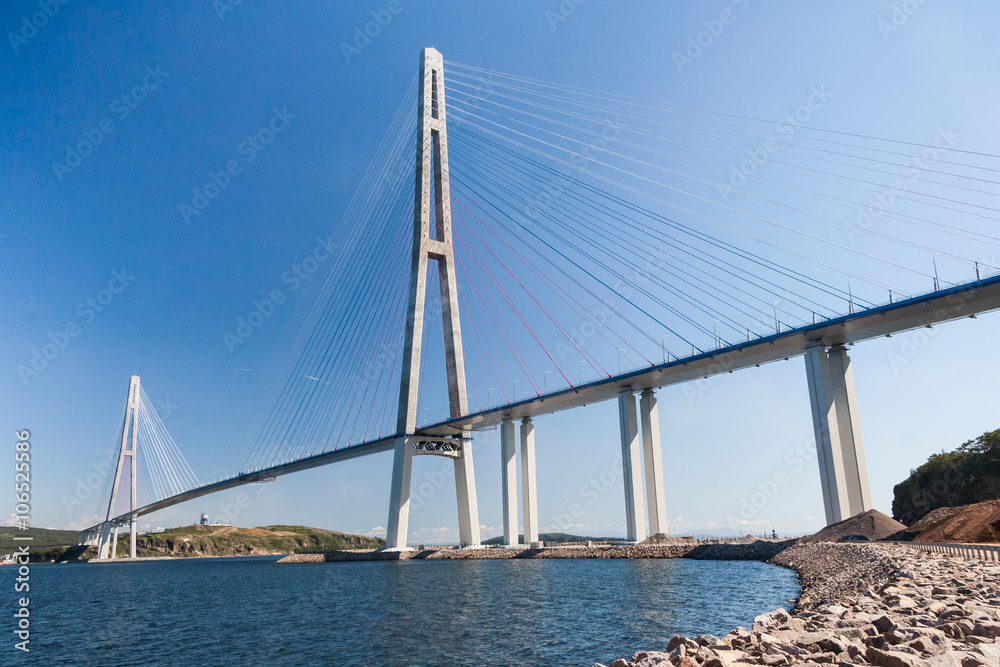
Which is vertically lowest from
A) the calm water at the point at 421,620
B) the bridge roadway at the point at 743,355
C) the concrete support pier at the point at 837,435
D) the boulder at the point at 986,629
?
the calm water at the point at 421,620

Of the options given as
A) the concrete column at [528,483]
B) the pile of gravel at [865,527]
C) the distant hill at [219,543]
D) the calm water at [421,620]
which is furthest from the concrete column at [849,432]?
the distant hill at [219,543]

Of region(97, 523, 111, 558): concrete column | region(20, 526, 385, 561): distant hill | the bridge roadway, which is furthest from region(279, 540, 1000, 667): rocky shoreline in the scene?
region(97, 523, 111, 558): concrete column

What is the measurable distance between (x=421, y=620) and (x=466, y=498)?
37549mm

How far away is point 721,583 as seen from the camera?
74.8ft

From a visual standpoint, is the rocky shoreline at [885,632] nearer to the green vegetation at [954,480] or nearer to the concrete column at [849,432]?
the concrete column at [849,432]

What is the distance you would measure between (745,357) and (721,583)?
21.1 meters

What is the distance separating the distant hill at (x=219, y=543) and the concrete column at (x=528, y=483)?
49.2 m

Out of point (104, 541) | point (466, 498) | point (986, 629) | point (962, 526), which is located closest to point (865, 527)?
point (962, 526)

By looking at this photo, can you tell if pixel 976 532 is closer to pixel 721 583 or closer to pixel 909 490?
pixel 721 583

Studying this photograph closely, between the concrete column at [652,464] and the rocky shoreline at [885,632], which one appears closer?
the rocky shoreline at [885,632]

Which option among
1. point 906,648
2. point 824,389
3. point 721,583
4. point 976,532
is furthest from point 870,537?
point 906,648

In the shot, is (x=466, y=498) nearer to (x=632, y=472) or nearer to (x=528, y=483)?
(x=528, y=483)

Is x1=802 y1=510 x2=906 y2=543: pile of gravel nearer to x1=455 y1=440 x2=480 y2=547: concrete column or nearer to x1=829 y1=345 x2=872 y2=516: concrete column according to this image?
x1=829 y1=345 x2=872 y2=516: concrete column

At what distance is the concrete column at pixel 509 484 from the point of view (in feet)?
174
